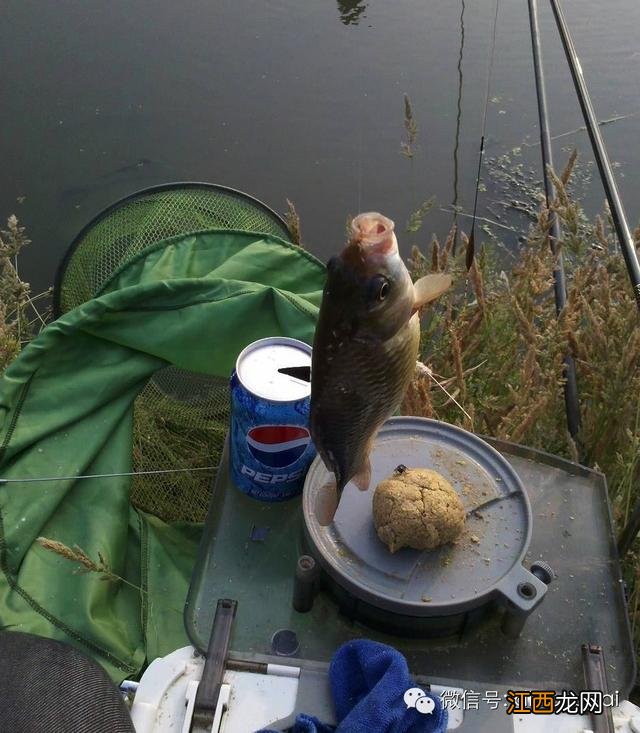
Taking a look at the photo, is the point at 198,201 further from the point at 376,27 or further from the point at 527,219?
the point at 376,27

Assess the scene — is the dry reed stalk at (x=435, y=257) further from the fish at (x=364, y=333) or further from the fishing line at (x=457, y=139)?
the fishing line at (x=457, y=139)

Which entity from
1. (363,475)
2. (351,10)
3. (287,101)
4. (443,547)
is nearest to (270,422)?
(363,475)

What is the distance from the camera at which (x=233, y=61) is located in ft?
21.3

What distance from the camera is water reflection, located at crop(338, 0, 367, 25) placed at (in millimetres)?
7191

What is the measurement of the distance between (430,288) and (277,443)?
79cm

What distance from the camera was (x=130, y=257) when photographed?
9.29 ft

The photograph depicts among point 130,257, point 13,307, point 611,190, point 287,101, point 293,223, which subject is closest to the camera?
point 611,190

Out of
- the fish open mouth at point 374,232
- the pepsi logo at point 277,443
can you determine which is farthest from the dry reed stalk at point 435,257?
the fish open mouth at point 374,232

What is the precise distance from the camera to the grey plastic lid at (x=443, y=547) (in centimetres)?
158

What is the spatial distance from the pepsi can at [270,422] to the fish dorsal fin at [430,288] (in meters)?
0.61

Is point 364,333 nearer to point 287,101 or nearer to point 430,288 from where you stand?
point 430,288

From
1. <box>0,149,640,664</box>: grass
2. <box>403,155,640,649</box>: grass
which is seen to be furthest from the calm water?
<box>403,155,640,649</box>: grass

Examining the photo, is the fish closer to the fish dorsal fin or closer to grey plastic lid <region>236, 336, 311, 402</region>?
the fish dorsal fin

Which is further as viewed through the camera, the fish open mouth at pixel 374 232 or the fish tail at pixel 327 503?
the fish tail at pixel 327 503
